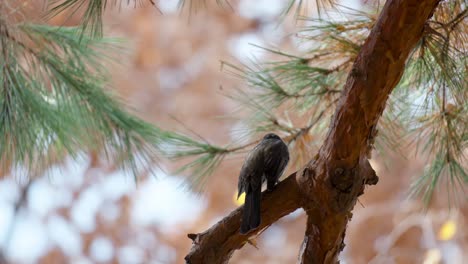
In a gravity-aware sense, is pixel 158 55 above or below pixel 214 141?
above

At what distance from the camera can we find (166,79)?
3.09m

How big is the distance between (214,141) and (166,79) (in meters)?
0.46

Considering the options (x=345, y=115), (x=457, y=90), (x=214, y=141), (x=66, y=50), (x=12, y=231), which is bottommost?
(x=345, y=115)

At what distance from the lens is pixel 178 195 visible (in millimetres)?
2711

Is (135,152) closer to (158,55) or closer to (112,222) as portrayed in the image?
(112,222)

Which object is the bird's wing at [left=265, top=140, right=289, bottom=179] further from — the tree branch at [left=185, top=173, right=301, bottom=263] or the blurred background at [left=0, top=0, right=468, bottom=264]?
the blurred background at [left=0, top=0, right=468, bottom=264]

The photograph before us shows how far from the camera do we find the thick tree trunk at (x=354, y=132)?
31.4 inches

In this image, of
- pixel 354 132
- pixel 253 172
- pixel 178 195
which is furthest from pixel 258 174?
pixel 178 195

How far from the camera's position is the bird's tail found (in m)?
0.86

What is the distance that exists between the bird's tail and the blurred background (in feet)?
5.54

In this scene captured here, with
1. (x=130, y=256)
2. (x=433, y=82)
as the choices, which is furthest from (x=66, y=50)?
(x=130, y=256)

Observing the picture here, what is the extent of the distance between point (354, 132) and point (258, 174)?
0.15 meters

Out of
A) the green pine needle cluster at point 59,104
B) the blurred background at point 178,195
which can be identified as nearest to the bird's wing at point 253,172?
the green pine needle cluster at point 59,104

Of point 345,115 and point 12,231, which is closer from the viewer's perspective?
point 345,115
